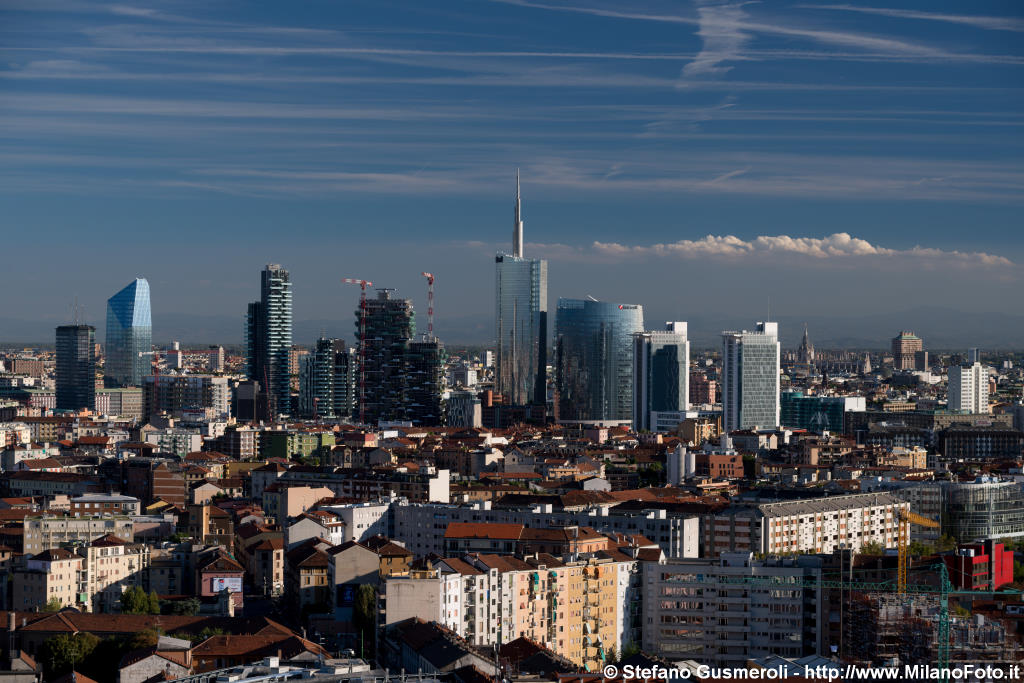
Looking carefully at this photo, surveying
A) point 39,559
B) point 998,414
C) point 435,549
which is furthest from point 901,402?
point 39,559

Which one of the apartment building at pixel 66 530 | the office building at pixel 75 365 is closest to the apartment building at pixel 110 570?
the apartment building at pixel 66 530

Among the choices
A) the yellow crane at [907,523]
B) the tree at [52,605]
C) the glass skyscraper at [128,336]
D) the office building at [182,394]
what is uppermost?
the glass skyscraper at [128,336]

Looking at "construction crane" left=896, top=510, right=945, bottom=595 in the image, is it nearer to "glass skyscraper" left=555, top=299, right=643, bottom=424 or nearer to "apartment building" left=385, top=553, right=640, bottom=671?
"apartment building" left=385, top=553, right=640, bottom=671

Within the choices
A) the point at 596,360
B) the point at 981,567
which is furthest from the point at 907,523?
the point at 596,360

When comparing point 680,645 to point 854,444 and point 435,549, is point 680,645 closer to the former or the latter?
point 435,549

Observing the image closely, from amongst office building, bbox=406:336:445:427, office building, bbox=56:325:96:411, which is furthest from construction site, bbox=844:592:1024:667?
office building, bbox=56:325:96:411

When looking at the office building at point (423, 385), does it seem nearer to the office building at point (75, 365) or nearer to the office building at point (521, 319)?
the office building at point (521, 319)

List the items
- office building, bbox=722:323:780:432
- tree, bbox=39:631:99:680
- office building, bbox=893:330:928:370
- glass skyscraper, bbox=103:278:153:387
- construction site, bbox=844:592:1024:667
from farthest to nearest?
office building, bbox=893:330:928:370
glass skyscraper, bbox=103:278:153:387
office building, bbox=722:323:780:432
tree, bbox=39:631:99:680
construction site, bbox=844:592:1024:667
